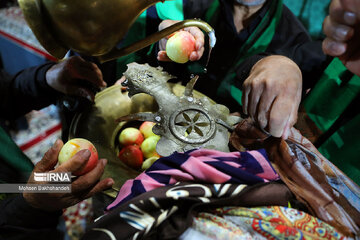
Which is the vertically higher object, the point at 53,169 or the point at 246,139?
the point at 246,139

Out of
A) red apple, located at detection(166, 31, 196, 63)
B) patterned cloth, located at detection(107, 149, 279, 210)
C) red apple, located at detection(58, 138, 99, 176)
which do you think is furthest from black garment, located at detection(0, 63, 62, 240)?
red apple, located at detection(166, 31, 196, 63)

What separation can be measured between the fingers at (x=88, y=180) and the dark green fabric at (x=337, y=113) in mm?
776

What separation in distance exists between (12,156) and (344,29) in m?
0.96

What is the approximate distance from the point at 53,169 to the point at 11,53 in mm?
1427

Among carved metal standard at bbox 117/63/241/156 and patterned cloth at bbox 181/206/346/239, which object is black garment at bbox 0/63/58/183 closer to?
carved metal standard at bbox 117/63/241/156

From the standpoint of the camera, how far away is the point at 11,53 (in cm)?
171

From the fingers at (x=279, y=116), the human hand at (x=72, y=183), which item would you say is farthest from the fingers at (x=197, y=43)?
the human hand at (x=72, y=183)

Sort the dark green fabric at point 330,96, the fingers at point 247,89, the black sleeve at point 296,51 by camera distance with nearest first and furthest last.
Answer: the fingers at point 247,89 < the dark green fabric at point 330,96 < the black sleeve at point 296,51

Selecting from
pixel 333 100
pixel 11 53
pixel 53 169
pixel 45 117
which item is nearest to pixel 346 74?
pixel 333 100

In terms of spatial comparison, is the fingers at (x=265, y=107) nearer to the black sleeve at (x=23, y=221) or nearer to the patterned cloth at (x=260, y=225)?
the patterned cloth at (x=260, y=225)

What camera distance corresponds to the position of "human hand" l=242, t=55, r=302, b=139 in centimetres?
63

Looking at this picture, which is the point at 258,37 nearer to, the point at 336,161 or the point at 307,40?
Result: the point at 307,40

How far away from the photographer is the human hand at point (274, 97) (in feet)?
2.08

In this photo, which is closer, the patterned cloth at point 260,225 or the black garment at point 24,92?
the patterned cloth at point 260,225
